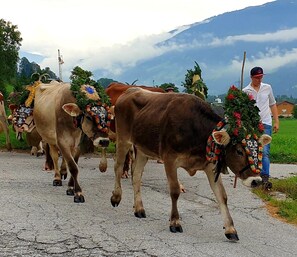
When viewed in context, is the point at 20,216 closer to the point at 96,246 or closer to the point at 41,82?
the point at 96,246

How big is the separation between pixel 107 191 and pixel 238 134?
151 inches

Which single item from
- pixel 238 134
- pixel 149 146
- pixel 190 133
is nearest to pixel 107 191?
pixel 149 146

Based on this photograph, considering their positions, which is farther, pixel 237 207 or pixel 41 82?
pixel 41 82

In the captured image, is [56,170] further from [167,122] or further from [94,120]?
[167,122]

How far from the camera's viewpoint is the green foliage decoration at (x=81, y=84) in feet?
26.9

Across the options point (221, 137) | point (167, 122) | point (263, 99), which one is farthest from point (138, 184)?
point (263, 99)

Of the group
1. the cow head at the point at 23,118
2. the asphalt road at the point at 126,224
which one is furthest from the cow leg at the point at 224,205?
the cow head at the point at 23,118

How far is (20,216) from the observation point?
6.96 meters

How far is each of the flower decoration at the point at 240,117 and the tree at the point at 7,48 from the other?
101 feet

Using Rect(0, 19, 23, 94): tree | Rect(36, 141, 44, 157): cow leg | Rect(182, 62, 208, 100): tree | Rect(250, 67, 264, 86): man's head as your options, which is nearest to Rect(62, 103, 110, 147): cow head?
Rect(250, 67, 264, 86): man's head

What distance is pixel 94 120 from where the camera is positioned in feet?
26.6

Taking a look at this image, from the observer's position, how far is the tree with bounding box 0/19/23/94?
35284 millimetres

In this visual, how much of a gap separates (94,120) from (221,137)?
274 centimetres

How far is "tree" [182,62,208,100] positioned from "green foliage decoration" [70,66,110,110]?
2771mm
